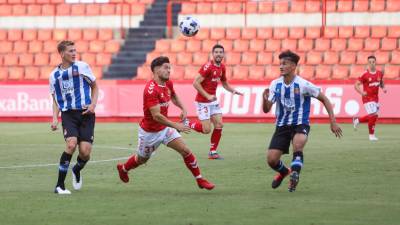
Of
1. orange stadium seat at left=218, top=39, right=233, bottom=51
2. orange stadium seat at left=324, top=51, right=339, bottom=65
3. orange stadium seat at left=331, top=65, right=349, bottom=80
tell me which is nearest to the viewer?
orange stadium seat at left=331, top=65, right=349, bottom=80

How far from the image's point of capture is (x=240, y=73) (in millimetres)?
34188

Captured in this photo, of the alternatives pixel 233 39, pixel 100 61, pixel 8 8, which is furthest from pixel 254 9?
pixel 8 8

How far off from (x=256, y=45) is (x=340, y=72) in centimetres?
373

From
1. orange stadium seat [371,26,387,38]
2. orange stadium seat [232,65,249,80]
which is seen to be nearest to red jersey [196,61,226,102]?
orange stadium seat [232,65,249,80]

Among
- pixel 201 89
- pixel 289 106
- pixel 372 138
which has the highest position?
pixel 289 106

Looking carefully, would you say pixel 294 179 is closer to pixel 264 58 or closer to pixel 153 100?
pixel 153 100

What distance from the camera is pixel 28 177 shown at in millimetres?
15023

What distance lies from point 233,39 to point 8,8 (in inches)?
392

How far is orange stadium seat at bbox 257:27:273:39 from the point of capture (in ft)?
117

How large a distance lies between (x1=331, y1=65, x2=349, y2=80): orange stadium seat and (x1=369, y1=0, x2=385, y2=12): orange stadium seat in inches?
129

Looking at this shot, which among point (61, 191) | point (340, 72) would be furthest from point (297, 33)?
point (61, 191)

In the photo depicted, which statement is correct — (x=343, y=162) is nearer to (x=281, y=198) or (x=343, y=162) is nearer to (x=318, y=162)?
(x=318, y=162)

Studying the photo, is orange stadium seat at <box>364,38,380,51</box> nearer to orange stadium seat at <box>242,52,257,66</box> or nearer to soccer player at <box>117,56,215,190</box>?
orange stadium seat at <box>242,52,257,66</box>

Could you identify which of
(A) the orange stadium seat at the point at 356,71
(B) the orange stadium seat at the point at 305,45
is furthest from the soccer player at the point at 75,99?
(B) the orange stadium seat at the point at 305,45
